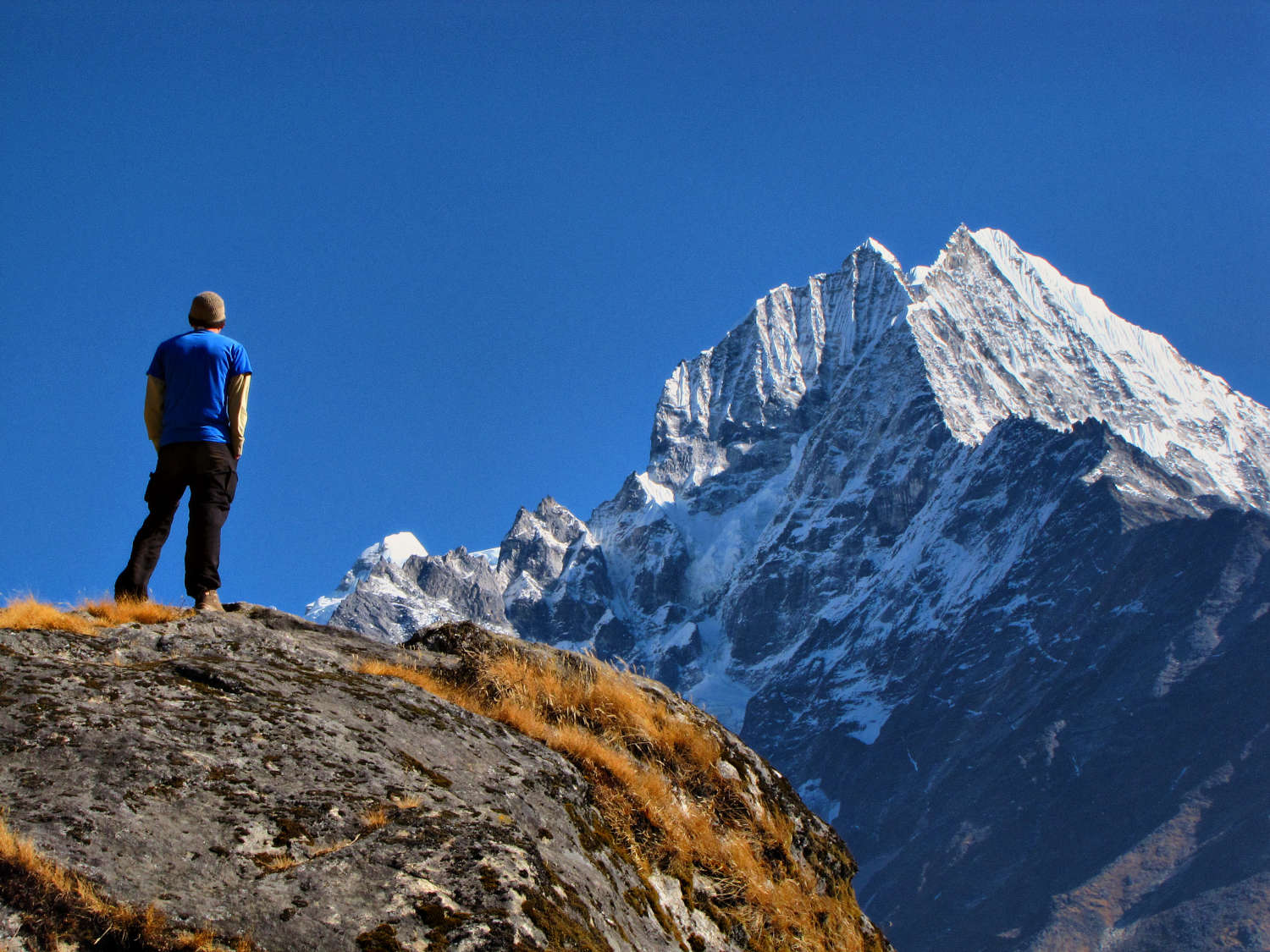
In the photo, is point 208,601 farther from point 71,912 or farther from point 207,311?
point 71,912

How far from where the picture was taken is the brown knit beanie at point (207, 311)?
9.85 meters

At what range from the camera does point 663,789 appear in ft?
25.5

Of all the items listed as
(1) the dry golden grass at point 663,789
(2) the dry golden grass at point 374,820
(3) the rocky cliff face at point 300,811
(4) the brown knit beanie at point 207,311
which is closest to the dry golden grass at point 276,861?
(3) the rocky cliff face at point 300,811

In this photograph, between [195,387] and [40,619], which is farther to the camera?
[195,387]

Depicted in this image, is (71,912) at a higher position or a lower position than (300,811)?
lower

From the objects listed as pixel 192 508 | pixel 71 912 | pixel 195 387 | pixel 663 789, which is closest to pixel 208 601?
pixel 192 508

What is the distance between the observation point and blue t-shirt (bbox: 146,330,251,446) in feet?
31.1

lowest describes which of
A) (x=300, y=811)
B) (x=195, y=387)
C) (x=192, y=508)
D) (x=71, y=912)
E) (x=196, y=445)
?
(x=71, y=912)

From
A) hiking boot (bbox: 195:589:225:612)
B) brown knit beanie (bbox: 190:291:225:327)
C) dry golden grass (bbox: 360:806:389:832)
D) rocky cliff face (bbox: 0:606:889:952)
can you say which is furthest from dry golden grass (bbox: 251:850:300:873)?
brown knit beanie (bbox: 190:291:225:327)

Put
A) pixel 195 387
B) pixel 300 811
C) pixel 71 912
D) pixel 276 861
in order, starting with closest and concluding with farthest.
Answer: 1. pixel 71 912
2. pixel 276 861
3. pixel 300 811
4. pixel 195 387

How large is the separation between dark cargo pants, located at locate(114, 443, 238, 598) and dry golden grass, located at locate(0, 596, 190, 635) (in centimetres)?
66

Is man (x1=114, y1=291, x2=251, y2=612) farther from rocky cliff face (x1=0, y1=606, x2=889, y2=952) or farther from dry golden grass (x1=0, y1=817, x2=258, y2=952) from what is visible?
dry golden grass (x1=0, y1=817, x2=258, y2=952)

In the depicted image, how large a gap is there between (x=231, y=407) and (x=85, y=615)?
2210 millimetres

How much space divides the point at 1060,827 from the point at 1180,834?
20.2 m
